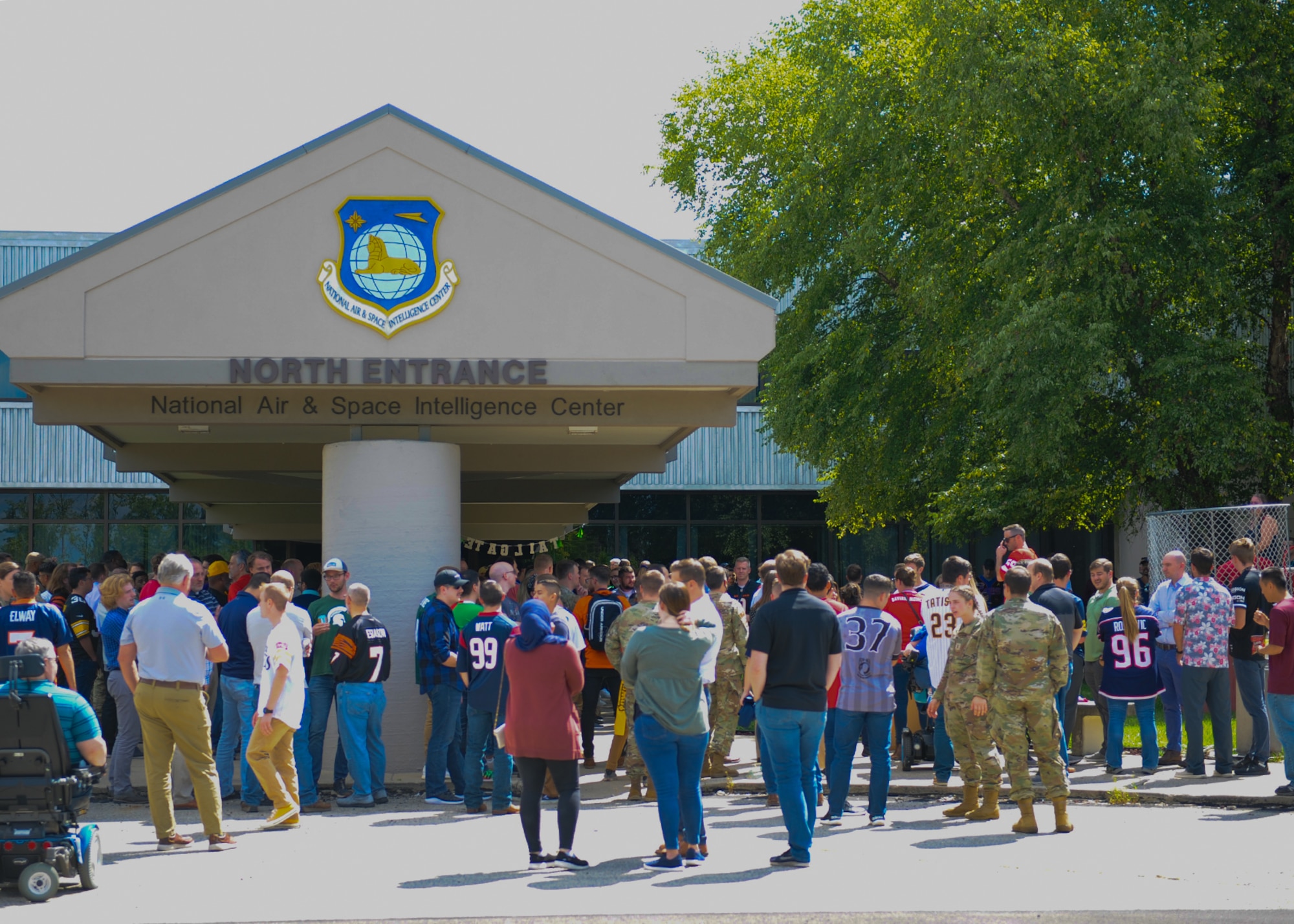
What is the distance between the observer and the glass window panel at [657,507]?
32031 mm

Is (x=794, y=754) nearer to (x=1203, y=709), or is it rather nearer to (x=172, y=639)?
(x=172, y=639)

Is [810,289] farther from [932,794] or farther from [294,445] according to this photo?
[932,794]

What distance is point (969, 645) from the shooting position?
948 centimetres

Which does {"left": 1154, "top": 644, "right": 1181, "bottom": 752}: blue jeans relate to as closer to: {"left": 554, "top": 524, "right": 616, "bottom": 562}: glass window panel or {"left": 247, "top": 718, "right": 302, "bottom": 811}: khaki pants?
{"left": 247, "top": 718, "right": 302, "bottom": 811}: khaki pants

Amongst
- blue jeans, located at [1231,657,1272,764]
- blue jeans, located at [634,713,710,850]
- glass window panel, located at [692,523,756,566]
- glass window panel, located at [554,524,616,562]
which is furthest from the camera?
glass window panel, located at [554,524,616,562]

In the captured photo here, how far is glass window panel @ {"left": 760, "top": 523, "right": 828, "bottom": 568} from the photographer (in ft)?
105

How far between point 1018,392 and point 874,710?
9.99 metres

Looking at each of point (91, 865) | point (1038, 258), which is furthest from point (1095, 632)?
point (91, 865)

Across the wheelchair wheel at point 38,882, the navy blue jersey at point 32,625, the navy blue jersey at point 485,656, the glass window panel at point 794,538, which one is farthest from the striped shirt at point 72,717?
the glass window panel at point 794,538

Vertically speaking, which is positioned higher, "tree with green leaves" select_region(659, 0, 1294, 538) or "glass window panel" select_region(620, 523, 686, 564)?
"tree with green leaves" select_region(659, 0, 1294, 538)

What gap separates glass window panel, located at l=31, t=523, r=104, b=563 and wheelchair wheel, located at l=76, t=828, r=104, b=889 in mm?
24318

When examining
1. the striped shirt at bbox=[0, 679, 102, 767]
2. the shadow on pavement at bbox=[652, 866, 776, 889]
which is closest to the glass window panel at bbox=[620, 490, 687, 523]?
the shadow on pavement at bbox=[652, 866, 776, 889]

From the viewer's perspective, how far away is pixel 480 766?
33.4ft

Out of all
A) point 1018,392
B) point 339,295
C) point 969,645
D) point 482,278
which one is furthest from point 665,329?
point 1018,392
